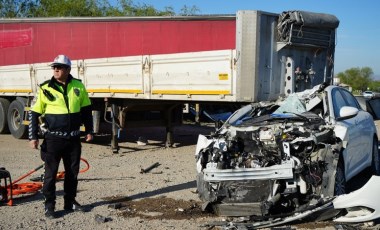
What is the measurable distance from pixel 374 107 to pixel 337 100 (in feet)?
8.46

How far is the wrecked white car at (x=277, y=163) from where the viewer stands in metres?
5.28

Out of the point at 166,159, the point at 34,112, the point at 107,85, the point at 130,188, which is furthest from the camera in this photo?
the point at 107,85

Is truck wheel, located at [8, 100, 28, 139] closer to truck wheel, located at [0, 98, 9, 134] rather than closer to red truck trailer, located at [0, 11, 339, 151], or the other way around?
red truck trailer, located at [0, 11, 339, 151]

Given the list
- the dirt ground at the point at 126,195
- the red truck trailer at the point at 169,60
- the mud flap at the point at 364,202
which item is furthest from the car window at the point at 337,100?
the red truck trailer at the point at 169,60

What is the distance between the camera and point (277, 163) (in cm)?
542

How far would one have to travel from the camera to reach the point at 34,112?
586 cm

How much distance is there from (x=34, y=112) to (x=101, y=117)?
21.6ft

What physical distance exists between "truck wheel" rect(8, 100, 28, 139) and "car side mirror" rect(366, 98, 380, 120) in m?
10.1

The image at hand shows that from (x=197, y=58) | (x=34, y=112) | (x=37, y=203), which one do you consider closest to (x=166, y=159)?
(x=197, y=58)

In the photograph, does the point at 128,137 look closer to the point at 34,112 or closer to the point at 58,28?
the point at 58,28

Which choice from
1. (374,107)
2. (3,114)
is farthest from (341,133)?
(3,114)

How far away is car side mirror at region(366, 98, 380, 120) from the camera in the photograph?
29.1ft

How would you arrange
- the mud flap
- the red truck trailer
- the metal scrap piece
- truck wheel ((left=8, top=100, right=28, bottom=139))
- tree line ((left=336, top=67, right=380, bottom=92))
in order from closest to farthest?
the mud flap
the metal scrap piece
the red truck trailer
truck wheel ((left=8, top=100, right=28, bottom=139))
tree line ((left=336, top=67, right=380, bottom=92))

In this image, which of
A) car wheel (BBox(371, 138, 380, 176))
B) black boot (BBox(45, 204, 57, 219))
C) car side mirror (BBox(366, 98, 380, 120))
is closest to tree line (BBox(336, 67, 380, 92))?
car side mirror (BBox(366, 98, 380, 120))
